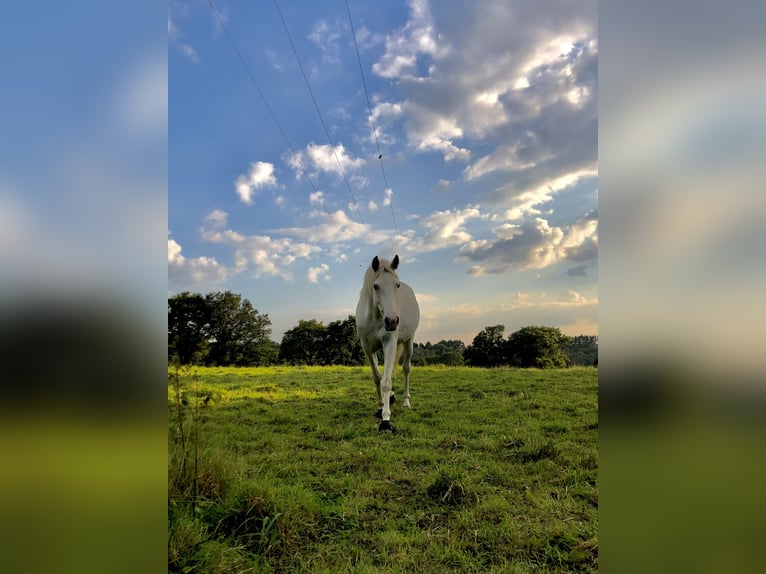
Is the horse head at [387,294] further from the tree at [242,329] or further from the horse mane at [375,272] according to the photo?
the tree at [242,329]

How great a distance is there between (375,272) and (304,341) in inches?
1243

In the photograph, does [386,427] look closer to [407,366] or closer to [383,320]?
[383,320]

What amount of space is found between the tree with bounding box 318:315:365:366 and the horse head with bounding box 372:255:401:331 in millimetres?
29471

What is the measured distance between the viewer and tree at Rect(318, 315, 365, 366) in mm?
35594

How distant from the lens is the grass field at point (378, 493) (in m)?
2.39

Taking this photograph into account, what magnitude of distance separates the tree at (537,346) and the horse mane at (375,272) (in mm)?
30463
